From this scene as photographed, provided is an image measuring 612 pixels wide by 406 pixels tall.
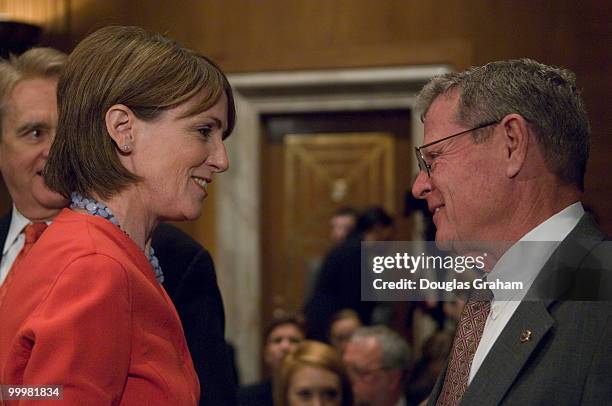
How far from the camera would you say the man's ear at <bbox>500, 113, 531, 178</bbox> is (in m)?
1.72

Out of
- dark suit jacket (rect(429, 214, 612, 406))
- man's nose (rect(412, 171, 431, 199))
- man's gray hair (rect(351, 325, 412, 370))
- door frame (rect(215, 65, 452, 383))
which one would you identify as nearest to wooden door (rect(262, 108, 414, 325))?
door frame (rect(215, 65, 452, 383))

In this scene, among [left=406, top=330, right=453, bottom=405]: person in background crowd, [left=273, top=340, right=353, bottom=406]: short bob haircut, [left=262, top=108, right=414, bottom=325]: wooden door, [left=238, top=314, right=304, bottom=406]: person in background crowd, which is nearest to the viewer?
[left=273, top=340, right=353, bottom=406]: short bob haircut

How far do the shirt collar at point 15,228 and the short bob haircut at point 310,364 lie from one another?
135 centimetres

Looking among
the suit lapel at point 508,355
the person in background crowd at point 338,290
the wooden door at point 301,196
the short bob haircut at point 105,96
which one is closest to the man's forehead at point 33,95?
the short bob haircut at point 105,96

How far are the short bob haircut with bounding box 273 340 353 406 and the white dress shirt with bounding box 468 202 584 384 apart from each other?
1.58m

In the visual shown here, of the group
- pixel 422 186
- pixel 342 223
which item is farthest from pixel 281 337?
pixel 422 186

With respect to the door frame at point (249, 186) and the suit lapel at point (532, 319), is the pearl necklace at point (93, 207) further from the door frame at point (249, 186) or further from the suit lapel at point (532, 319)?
the door frame at point (249, 186)

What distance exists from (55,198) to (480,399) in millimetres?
1072

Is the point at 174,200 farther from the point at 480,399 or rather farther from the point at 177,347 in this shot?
the point at 480,399

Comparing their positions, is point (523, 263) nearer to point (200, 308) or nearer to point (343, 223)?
point (200, 308)

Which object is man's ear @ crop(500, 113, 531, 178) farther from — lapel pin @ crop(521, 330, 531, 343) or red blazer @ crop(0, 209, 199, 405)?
red blazer @ crop(0, 209, 199, 405)

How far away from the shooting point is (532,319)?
1.63 m

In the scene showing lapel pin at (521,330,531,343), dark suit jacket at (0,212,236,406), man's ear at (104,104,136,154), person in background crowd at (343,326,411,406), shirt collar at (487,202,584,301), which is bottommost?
person in background crowd at (343,326,411,406)

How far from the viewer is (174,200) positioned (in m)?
1.61
